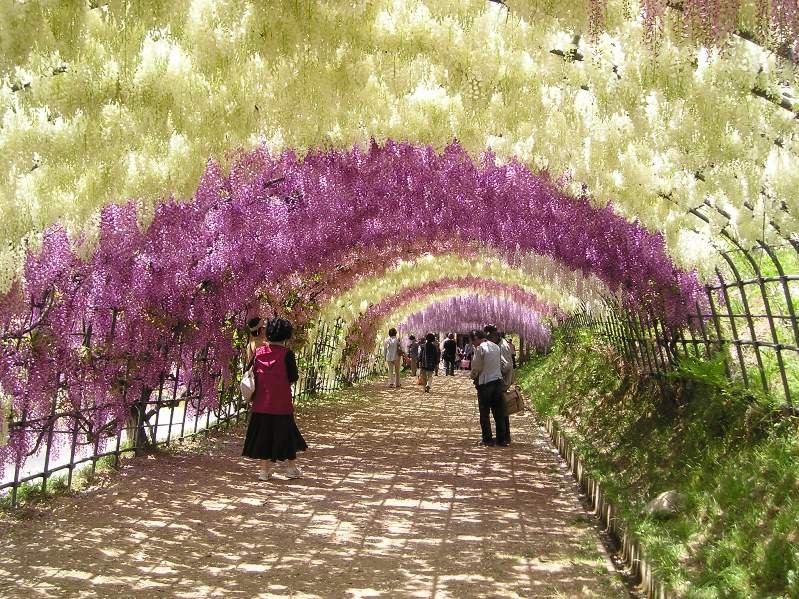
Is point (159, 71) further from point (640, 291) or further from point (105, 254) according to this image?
point (640, 291)

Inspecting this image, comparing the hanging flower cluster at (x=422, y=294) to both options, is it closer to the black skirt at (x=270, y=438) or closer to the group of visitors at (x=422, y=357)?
the group of visitors at (x=422, y=357)

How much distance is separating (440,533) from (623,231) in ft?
14.6

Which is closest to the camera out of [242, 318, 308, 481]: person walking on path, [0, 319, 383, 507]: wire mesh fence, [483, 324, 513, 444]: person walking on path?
[0, 319, 383, 507]: wire mesh fence

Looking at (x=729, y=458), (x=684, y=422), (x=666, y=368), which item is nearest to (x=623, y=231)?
(x=666, y=368)

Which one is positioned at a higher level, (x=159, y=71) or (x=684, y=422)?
(x=159, y=71)

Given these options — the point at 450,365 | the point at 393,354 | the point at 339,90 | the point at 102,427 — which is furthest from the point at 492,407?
the point at 450,365

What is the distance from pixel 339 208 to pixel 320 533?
230 inches

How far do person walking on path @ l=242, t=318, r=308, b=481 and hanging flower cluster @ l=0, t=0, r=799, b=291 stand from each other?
1272 mm

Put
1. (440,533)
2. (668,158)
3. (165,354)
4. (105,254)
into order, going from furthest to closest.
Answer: (165,354) < (105,254) < (668,158) < (440,533)

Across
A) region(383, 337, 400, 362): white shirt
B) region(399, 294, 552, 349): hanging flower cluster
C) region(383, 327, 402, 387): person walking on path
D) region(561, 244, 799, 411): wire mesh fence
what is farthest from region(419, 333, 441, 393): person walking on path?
region(561, 244, 799, 411): wire mesh fence

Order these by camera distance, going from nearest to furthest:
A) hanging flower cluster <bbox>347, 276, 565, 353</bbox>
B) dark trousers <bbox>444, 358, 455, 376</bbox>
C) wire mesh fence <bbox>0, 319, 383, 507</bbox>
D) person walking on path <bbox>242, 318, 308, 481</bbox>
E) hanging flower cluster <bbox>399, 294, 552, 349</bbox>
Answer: wire mesh fence <bbox>0, 319, 383, 507</bbox>, person walking on path <bbox>242, 318, 308, 481</bbox>, hanging flower cluster <bbox>347, 276, 565, 353</bbox>, hanging flower cluster <bbox>399, 294, 552, 349</bbox>, dark trousers <bbox>444, 358, 455, 376</bbox>

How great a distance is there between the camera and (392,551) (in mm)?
4824

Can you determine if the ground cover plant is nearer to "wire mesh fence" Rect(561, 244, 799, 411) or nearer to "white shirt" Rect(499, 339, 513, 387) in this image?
"wire mesh fence" Rect(561, 244, 799, 411)

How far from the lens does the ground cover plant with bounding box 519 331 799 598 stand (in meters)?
3.88
